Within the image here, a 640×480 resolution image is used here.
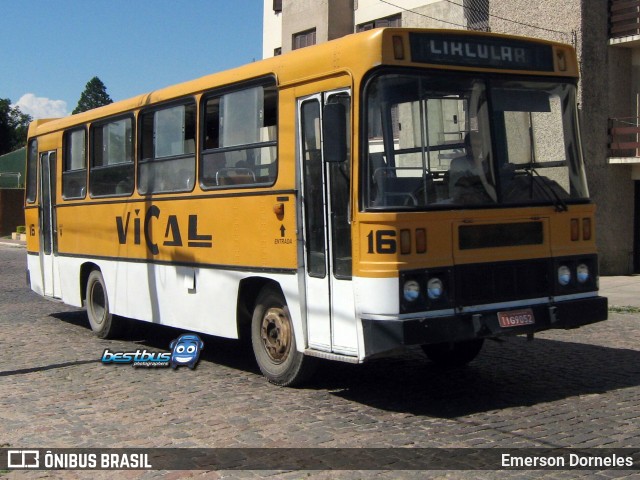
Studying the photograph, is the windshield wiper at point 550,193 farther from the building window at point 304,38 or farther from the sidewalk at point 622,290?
the building window at point 304,38

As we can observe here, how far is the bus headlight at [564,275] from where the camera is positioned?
8191 millimetres

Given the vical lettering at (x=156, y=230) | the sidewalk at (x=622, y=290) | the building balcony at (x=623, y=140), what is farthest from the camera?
the building balcony at (x=623, y=140)

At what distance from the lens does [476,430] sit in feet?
22.7

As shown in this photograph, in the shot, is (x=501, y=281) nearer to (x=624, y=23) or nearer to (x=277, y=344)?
(x=277, y=344)

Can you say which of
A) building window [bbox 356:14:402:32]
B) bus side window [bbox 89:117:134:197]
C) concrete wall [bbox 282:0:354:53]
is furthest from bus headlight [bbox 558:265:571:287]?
concrete wall [bbox 282:0:354:53]

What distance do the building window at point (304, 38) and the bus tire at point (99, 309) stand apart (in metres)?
20.5

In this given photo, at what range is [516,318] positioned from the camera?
778 cm

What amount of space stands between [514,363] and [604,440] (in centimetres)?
321

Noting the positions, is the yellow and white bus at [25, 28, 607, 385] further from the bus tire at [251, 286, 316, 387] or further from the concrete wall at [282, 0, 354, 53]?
the concrete wall at [282, 0, 354, 53]

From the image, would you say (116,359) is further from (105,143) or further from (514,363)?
(514,363)

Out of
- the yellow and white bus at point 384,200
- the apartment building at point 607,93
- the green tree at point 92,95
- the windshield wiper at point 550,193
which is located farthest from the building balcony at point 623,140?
the green tree at point 92,95

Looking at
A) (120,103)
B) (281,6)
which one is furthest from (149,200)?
(281,6)

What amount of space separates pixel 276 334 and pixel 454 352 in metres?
1.94

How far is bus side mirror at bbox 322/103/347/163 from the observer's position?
7.58 meters
